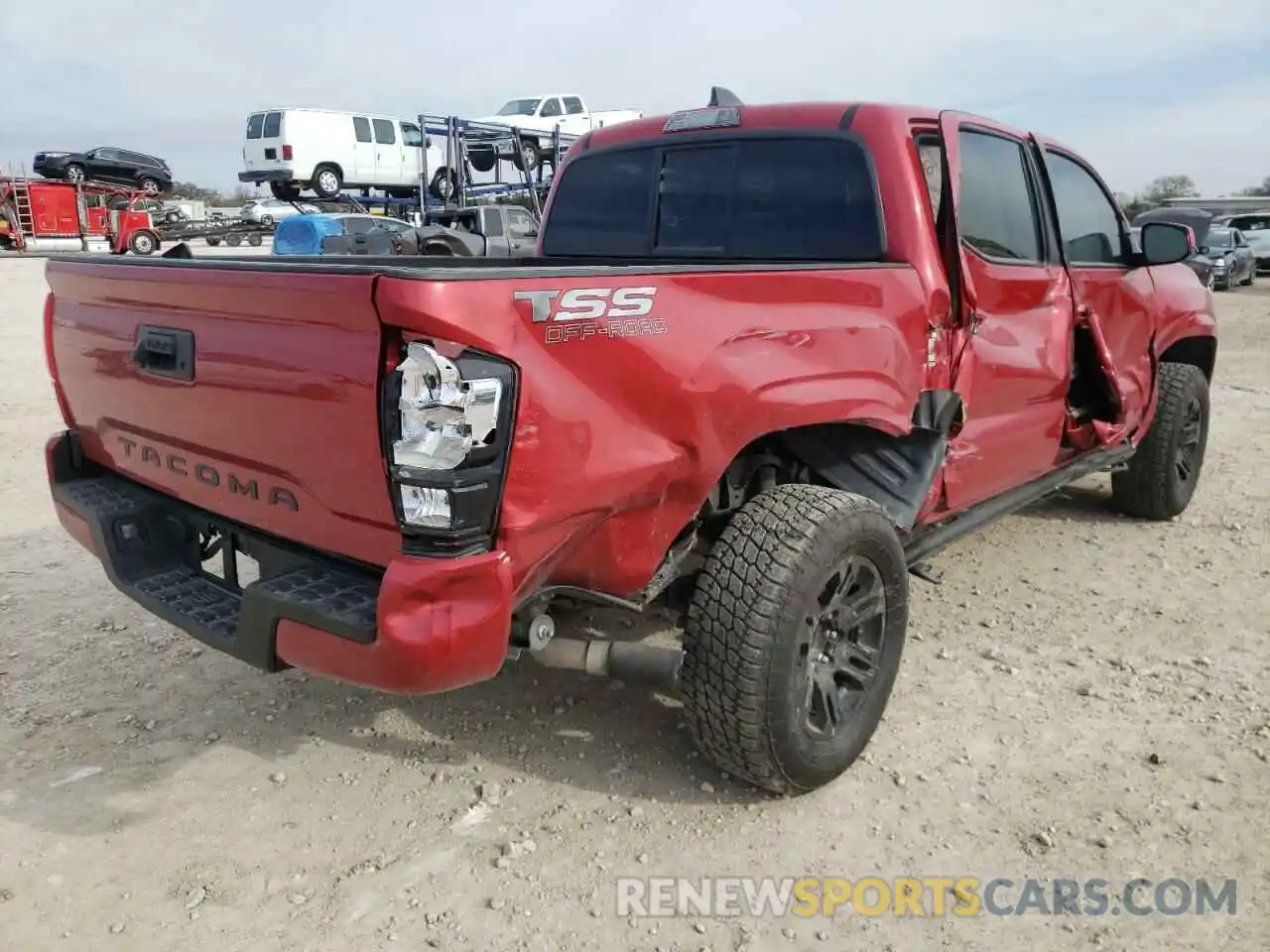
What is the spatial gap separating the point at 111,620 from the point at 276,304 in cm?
256

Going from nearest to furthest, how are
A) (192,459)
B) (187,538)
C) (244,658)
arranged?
1. (244,658)
2. (192,459)
3. (187,538)

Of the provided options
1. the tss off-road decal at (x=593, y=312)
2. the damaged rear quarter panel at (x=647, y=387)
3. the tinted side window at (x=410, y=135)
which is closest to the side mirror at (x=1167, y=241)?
the damaged rear quarter panel at (x=647, y=387)

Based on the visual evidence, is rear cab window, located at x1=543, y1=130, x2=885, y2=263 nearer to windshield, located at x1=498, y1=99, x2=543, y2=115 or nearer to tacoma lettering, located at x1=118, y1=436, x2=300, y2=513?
tacoma lettering, located at x1=118, y1=436, x2=300, y2=513

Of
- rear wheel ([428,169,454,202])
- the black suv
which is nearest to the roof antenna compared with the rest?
rear wheel ([428,169,454,202])

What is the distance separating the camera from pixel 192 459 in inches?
104

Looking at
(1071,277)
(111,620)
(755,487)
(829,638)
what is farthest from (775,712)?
(111,620)

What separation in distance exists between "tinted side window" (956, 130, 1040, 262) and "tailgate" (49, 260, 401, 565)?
2282 millimetres

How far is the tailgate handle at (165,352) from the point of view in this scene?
2.52m

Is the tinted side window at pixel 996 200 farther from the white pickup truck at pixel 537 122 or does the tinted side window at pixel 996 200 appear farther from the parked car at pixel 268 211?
the parked car at pixel 268 211

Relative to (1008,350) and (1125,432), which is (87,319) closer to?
(1008,350)

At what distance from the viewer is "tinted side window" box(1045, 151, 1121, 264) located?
4.29 meters

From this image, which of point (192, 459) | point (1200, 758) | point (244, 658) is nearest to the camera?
point (244, 658)

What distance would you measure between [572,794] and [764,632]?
0.83 m

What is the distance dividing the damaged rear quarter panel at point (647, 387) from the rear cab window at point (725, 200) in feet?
1.48
